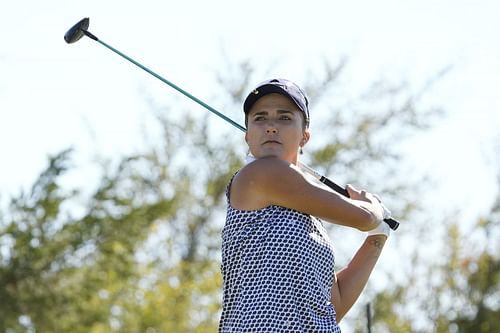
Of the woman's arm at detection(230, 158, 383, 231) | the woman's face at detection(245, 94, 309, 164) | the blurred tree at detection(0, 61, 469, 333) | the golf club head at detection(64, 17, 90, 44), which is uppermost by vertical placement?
the blurred tree at detection(0, 61, 469, 333)

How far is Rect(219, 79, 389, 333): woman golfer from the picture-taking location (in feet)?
14.3

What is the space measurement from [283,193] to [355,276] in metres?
0.67

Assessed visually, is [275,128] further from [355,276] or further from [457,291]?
[457,291]

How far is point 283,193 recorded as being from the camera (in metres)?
4.44

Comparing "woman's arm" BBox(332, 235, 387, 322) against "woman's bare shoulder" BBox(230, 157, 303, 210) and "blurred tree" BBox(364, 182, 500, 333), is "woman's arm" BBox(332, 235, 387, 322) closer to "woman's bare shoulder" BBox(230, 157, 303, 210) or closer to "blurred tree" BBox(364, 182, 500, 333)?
"woman's bare shoulder" BBox(230, 157, 303, 210)

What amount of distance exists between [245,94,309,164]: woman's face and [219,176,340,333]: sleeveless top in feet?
0.78

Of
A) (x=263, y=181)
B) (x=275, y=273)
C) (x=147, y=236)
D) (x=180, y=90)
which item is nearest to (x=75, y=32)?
(x=180, y=90)

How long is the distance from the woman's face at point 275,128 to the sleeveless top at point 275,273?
237mm

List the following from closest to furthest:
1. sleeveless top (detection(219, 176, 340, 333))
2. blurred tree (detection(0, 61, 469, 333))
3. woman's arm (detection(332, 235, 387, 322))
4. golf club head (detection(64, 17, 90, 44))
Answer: sleeveless top (detection(219, 176, 340, 333))
woman's arm (detection(332, 235, 387, 322))
golf club head (detection(64, 17, 90, 44))
blurred tree (detection(0, 61, 469, 333))

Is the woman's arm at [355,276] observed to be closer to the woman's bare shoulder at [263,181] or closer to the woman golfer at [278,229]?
the woman golfer at [278,229]

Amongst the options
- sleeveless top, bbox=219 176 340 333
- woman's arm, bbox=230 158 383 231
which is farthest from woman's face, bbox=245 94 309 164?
sleeveless top, bbox=219 176 340 333

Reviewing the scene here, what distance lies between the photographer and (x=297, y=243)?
14.6 ft

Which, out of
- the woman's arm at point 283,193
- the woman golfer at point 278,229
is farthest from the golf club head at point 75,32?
the woman's arm at point 283,193

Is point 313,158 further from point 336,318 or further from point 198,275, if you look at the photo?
point 336,318
